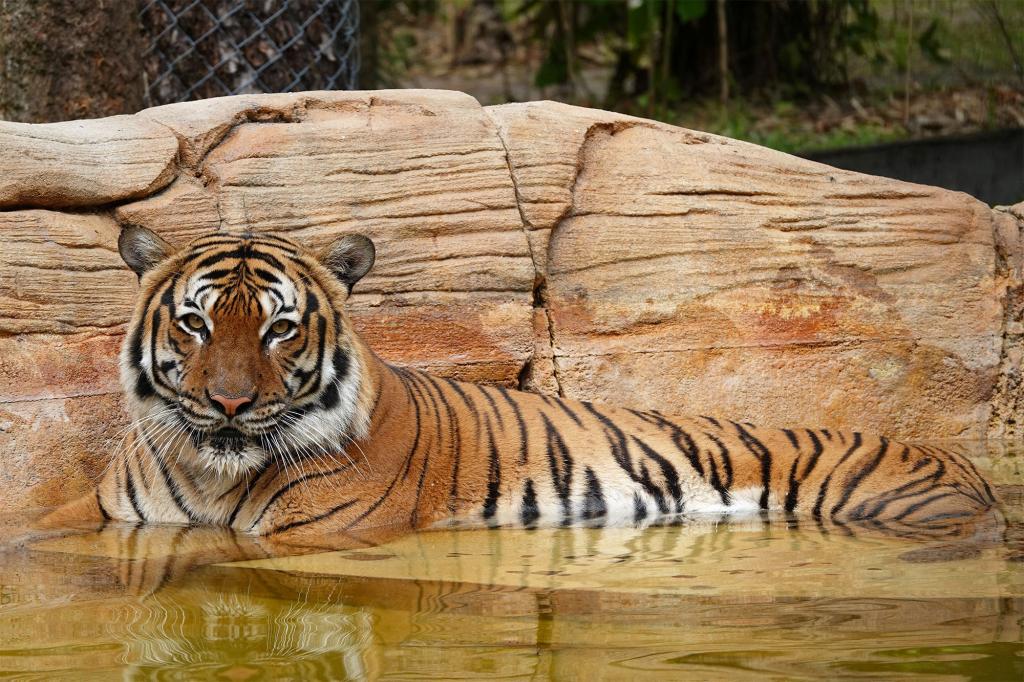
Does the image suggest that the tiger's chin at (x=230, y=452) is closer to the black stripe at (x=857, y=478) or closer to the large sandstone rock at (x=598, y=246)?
the large sandstone rock at (x=598, y=246)

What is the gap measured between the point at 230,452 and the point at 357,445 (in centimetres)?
42

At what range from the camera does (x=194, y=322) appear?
379 cm

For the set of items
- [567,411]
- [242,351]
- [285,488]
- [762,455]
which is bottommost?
[285,488]

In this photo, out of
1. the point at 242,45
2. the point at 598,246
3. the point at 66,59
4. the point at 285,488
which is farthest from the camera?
the point at 242,45

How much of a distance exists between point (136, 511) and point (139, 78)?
307 centimetres

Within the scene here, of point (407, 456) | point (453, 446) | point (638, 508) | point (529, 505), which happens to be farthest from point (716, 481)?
point (407, 456)

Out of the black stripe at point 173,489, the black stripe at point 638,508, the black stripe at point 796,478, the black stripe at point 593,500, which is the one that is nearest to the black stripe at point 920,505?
the black stripe at point 796,478

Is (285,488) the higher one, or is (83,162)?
(83,162)

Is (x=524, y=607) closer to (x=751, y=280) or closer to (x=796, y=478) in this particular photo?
(x=796, y=478)

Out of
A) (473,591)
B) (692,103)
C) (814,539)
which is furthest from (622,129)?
(692,103)

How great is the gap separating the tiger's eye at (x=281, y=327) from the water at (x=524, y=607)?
65 cm

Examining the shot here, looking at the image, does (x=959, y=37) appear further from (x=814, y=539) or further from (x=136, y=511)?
(x=136, y=511)

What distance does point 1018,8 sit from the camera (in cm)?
764

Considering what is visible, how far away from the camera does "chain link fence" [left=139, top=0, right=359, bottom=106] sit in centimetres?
654
